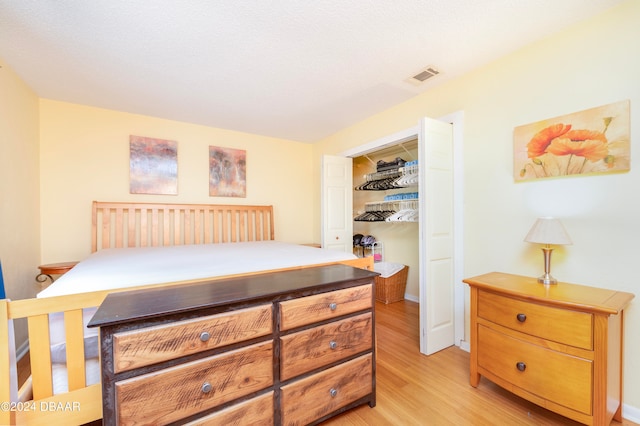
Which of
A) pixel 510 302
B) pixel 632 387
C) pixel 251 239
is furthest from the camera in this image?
pixel 251 239

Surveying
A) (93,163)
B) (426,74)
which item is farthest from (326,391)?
(93,163)

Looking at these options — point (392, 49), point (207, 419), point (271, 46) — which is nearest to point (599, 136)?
point (392, 49)

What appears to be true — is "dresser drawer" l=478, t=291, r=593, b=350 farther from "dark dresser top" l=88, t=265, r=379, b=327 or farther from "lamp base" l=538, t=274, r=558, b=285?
"dark dresser top" l=88, t=265, r=379, b=327

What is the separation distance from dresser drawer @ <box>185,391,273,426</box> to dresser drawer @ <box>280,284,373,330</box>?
0.36 m

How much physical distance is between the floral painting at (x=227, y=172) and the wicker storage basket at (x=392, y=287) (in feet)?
8.26

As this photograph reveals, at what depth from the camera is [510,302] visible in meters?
1.70

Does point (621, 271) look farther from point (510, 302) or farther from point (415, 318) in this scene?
point (415, 318)

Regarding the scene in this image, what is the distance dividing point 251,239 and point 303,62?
8.80 feet

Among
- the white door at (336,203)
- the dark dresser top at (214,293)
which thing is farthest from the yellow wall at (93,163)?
the dark dresser top at (214,293)

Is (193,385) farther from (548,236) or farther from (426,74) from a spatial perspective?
(426,74)

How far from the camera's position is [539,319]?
61.5 inches

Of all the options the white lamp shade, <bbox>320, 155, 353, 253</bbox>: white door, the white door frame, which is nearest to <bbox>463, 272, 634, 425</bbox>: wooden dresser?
the white lamp shade

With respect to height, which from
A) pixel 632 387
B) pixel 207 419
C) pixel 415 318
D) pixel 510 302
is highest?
pixel 510 302

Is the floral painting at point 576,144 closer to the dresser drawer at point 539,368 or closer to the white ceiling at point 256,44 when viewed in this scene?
the white ceiling at point 256,44
